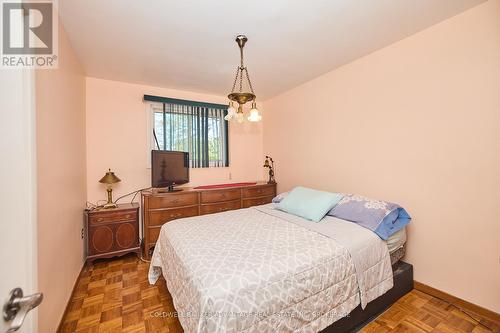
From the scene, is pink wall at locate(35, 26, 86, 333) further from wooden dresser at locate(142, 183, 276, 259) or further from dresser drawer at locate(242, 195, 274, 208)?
dresser drawer at locate(242, 195, 274, 208)

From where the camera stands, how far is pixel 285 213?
2516 millimetres

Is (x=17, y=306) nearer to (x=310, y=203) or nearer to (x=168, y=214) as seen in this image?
(x=310, y=203)

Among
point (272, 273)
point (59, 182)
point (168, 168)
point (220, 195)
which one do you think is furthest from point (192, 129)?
point (272, 273)

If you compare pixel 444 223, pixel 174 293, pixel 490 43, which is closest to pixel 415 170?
pixel 444 223

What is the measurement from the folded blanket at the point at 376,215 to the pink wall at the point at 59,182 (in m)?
2.45

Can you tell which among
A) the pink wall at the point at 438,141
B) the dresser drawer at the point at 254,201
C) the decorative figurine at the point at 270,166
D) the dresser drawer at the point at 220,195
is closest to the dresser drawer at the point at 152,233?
the dresser drawer at the point at 220,195

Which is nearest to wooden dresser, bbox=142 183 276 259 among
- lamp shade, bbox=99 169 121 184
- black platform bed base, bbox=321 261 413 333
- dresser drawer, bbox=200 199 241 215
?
dresser drawer, bbox=200 199 241 215

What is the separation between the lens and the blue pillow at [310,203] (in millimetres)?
2267

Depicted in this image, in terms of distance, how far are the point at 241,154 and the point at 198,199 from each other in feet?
4.54

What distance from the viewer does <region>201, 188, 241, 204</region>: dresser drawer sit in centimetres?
324

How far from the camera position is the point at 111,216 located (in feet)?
9.03

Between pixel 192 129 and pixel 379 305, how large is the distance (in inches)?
131

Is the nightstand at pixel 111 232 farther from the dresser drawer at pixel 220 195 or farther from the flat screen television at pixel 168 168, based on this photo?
the dresser drawer at pixel 220 195

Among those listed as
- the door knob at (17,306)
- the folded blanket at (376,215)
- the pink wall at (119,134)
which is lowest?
the folded blanket at (376,215)
